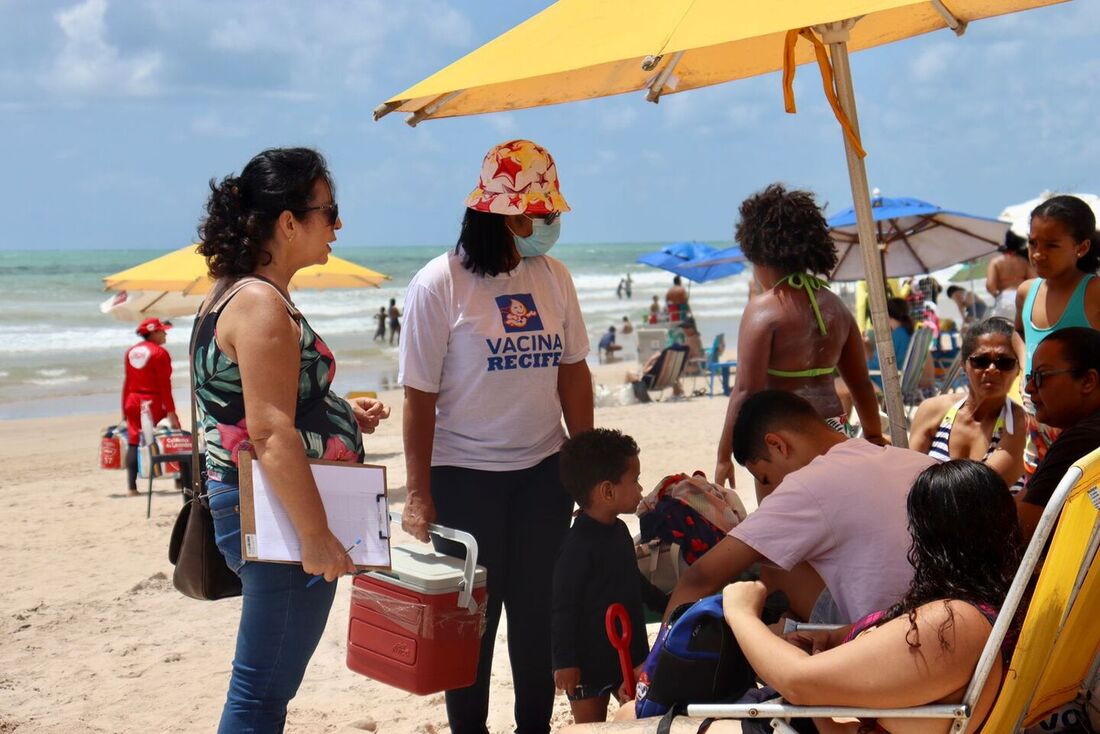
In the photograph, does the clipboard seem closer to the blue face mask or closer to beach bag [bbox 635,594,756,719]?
beach bag [bbox 635,594,756,719]

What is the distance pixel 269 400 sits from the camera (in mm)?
2615

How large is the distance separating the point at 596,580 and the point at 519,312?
32.4 inches

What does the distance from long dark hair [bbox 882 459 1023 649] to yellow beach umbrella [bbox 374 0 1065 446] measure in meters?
1.07

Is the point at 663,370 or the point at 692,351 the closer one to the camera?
the point at 663,370

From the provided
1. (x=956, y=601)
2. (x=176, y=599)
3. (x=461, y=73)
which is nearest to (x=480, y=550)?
(x=461, y=73)

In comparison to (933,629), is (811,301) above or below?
above

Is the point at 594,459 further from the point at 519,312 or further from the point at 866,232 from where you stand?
the point at 866,232

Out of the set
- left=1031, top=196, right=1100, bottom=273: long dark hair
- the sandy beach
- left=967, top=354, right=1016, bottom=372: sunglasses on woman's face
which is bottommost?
the sandy beach

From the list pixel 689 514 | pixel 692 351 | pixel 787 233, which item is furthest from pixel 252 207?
pixel 692 351

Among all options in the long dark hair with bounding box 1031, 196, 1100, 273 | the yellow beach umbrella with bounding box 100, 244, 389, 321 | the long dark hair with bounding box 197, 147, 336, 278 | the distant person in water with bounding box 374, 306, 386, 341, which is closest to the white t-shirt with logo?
the long dark hair with bounding box 197, 147, 336, 278

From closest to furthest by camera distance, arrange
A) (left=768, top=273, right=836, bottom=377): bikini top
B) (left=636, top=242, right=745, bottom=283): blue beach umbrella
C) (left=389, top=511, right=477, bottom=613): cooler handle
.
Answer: (left=389, top=511, right=477, bottom=613): cooler handle < (left=768, top=273, right=836, bottom=377): bikini top < (left=636, top=242, right=745, bottom=283): blue beach umbrella

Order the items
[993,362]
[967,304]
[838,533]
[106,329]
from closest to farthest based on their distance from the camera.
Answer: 1. [838,533]
2. [993,362]
3. [967,304]
4. [106,329]

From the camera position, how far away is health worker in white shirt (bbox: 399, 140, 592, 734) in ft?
11.2

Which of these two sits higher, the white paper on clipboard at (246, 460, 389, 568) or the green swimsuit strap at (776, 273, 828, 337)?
the green swimsuit strap at (776, 273, 828, 337)
